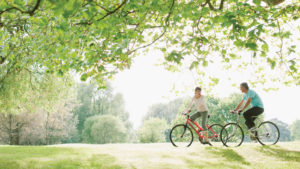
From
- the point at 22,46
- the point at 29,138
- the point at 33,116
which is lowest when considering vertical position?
the point at 29,138

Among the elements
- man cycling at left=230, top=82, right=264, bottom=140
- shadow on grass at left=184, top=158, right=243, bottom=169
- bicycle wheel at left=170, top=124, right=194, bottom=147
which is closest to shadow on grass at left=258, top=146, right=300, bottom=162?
man cycling at left=230, top=82, right=264, bottom=140

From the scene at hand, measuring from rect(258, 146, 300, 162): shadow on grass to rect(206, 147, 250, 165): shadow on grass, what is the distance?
1231mm

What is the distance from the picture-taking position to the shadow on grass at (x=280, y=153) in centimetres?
773

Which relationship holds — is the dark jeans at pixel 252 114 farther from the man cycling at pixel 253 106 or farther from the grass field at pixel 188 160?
the grass field at pixel 188 160

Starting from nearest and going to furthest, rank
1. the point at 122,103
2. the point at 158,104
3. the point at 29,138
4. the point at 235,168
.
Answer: the point at 235,168 → the point at 29,138 → the point at 122,103 → the point at 158,104

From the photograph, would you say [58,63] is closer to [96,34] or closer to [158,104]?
[96,34]

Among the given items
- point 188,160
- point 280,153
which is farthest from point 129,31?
point 280,153

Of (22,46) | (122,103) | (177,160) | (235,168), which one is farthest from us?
(122,103)

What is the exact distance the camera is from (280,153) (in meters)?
8.42

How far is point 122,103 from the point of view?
5081cm

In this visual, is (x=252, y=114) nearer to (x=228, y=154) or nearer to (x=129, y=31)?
(x=228, y=154)

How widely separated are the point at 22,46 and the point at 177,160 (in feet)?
24.8

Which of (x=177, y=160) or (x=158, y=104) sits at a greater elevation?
(x=158, y=104)

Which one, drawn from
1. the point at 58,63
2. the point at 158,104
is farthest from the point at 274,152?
the point at 158,104
